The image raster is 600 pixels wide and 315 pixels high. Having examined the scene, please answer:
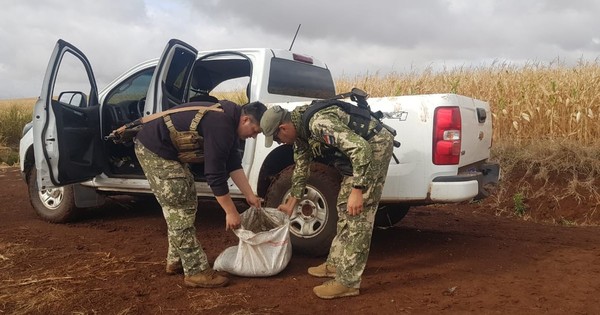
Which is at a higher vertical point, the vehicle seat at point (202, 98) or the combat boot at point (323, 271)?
the vehicle seat at point (202, 98)

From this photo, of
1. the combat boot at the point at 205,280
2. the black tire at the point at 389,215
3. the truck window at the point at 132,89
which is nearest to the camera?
the combat boot at the point at 205,280

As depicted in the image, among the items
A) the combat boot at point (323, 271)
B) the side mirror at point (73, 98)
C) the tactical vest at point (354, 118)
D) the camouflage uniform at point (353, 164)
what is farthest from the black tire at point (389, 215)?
the side mirror at point (73, 98)

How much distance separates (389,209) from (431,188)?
1.52 metres

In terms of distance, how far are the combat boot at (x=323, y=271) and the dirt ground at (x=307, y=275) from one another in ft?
0.34

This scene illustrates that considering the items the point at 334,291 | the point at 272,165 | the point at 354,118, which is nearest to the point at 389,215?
the point at 272,165

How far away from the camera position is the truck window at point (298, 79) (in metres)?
5.00

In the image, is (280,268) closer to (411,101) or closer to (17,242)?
(411,101)

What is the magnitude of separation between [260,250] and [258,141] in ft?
3.83

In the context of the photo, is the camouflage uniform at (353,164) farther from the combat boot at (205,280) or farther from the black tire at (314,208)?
the combat boot at (205,280)

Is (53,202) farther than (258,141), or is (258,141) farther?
(53,202)

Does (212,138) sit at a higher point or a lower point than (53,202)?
higher

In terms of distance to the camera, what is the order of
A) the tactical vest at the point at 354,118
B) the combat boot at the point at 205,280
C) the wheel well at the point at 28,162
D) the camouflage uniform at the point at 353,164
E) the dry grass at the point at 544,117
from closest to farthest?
the camouflage uniform at the point at 353,164 → the tactical vest at the point at 354,118 → the combat boot at the point at 205,280 → the wheel well at the point at 28,162 → the dry grass at the point at 544,117

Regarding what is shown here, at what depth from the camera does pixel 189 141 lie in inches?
142

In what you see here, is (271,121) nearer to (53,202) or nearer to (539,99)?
(53,202)
